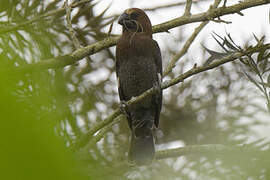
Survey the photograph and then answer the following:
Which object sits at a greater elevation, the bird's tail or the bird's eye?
the bird's eye

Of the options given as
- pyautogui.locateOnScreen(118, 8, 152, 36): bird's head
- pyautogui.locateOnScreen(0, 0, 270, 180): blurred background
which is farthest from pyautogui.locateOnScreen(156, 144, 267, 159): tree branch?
pyautogui.locateOnScreen(118, 8, 152, 36): bird's head

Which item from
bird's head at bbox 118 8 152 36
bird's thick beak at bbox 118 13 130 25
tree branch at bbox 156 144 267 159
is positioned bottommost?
tree branch at bbox 156 144 267 159

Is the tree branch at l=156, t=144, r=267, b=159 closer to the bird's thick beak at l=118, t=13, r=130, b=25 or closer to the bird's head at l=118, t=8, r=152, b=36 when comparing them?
the bird's thick beak at l=118, t=13, r=130, b=25

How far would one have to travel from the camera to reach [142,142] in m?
4.09

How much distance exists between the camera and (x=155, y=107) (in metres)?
4.23

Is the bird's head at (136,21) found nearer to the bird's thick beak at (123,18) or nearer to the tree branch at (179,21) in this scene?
the bird's thick beak at (123,18)

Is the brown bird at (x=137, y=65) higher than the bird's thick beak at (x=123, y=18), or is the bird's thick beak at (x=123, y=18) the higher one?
the bird's thick beak at (x=123, y=18)

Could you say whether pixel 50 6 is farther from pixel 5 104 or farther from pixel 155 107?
pixel 5 104

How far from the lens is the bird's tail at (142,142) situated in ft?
11.7

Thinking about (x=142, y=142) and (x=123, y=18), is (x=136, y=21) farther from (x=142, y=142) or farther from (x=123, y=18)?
(x=142, y=142)

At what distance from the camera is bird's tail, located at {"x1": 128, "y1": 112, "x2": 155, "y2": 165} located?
355cm

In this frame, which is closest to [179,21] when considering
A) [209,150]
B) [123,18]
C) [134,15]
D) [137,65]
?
[209,150]

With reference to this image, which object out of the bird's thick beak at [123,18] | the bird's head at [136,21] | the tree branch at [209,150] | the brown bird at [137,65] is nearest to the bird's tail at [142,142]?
the brown bird at [137,65]

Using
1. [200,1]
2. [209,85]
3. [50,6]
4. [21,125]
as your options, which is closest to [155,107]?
[209,85]
